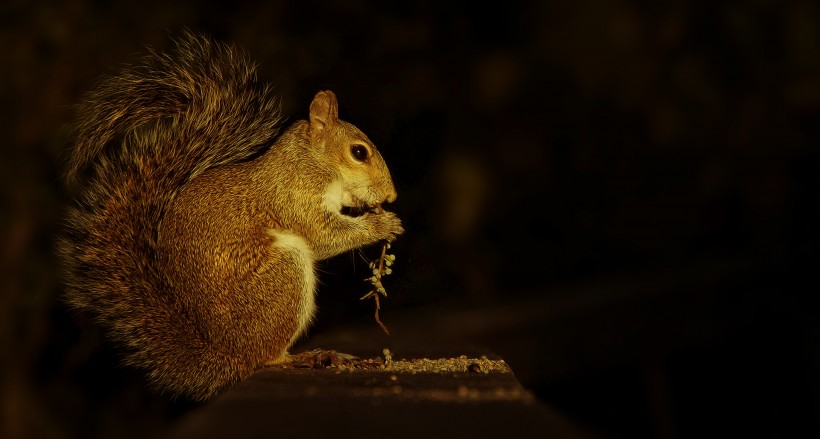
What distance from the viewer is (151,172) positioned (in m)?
1.84

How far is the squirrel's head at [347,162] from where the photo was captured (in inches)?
77.4

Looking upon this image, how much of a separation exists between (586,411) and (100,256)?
1084 millimetres

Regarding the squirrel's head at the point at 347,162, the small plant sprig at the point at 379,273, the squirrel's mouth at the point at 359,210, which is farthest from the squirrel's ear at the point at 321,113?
the small plant sprig at the point at 379,273

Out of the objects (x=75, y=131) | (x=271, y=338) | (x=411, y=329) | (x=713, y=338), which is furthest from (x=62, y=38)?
(x=713, y=338)

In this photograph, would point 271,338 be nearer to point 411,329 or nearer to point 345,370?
point 345,370

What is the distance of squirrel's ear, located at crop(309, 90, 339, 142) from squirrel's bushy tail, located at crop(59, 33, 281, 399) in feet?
0.25

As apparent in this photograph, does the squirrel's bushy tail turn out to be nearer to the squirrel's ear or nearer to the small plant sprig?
the squirrel's ear

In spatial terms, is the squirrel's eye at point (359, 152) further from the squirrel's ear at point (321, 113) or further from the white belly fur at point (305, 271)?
the white belly fur at point (305, 271)

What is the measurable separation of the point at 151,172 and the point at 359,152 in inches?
15.8

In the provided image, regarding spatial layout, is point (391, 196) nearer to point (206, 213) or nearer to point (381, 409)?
point (206, 213)

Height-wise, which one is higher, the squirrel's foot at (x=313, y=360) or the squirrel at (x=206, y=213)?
the squirrel at (x=206, y=213)

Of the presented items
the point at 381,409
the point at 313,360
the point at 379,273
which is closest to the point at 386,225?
the point at 379,273

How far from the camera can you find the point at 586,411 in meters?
2.23

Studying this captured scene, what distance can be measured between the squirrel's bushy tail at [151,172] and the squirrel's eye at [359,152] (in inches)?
6.4
